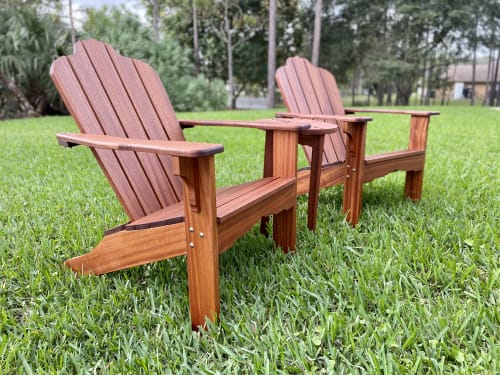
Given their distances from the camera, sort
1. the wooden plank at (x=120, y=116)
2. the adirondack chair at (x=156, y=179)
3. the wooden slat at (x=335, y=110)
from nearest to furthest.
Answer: the adirondack chair at (x=156, y=179) → the wooden plank at (x=120, y=116) → the wooden slat at (x=335, y=110)

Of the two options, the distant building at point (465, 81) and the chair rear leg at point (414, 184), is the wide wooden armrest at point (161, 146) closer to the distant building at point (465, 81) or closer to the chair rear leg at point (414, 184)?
the chair rear leg at point (414, 184)

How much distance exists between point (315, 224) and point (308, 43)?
19719 millimetres

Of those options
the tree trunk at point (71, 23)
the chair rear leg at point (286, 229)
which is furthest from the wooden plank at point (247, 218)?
the tree trunk at point (71, 23)

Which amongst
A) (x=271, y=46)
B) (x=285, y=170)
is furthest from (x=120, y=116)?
(x=271, y=46)

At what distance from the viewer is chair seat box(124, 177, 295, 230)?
1268mm

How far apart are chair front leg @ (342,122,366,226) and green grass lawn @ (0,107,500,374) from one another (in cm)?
10

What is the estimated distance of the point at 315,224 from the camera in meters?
2.03

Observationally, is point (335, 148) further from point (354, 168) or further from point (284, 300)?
point (284, 300)

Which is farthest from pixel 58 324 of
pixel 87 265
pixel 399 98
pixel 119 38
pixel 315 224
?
pixel 399 98

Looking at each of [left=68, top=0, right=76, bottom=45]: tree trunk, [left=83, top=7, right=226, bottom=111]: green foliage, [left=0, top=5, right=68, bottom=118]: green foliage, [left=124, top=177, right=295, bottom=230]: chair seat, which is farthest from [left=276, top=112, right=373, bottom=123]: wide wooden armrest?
[left=83, top=7, right=226, bottom=111]: green foliage

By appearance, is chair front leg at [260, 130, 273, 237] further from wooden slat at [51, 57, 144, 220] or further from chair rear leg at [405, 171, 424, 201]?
chair rear leg at [405, 171, 424, 201]

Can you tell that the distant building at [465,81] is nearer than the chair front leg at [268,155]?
No

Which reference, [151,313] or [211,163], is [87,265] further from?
[211,163]

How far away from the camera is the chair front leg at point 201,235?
108 cm
